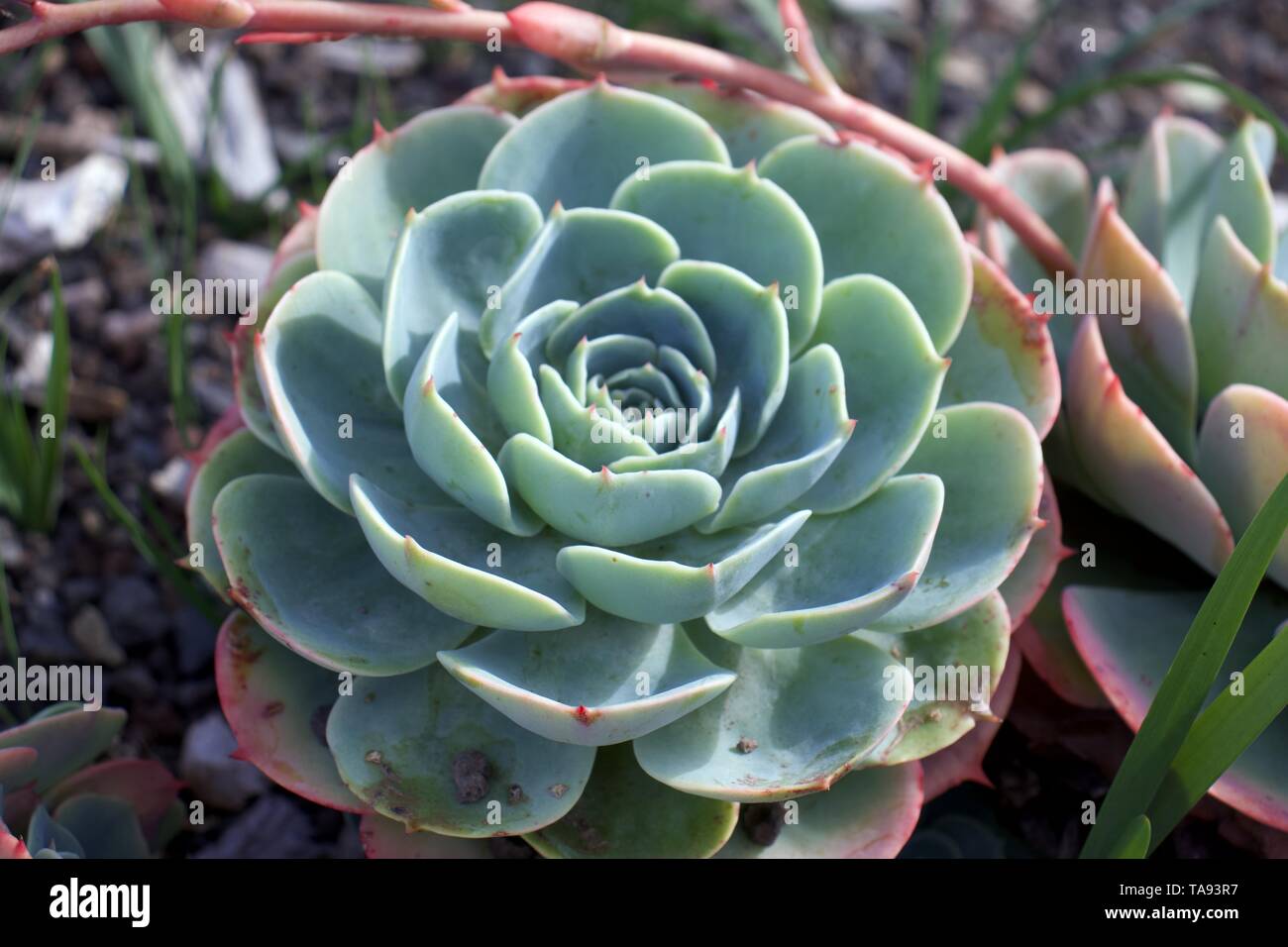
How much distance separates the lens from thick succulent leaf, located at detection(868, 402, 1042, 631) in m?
1.34

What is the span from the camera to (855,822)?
1384 mm

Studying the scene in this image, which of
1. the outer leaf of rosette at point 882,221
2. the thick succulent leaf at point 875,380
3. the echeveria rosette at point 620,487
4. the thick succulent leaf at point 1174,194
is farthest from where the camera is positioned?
the thick succulent leaf at point 1174,194

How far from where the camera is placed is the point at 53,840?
4.42ft

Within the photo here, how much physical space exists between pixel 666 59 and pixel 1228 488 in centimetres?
88

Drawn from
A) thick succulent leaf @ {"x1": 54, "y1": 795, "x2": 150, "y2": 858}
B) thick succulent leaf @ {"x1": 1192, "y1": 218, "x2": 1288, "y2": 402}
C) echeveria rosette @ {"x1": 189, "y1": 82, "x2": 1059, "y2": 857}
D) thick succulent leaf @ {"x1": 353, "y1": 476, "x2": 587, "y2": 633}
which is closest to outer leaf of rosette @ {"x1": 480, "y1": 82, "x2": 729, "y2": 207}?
echeveria rosette @ {"x1": 189, "y1": 82, "x2": 1059, "y2": 857}

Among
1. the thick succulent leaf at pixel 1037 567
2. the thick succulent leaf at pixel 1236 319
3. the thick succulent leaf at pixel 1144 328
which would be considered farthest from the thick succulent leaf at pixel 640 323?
the thick succulent leaf at pixel 1236 319

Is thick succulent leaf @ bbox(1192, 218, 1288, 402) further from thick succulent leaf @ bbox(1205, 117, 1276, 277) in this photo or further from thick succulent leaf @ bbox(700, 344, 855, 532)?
thick succulent leaf @ bbox(700, 344, 855, 532)

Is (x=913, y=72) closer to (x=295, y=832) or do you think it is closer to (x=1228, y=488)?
(x=1228, y=488)

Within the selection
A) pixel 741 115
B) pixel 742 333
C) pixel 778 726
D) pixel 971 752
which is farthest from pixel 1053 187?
pixel 778 726

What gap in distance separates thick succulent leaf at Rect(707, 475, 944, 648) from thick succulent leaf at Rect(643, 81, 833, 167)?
1.69 feet

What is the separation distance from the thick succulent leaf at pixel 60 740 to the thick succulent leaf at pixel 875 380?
837 mm

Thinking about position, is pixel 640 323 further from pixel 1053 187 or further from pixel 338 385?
pixel 1053 187

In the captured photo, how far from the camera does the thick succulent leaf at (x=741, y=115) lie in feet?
5.28

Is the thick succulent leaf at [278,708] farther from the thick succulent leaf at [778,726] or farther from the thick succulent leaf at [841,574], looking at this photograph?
the thick succulent leaf at [841,574]
